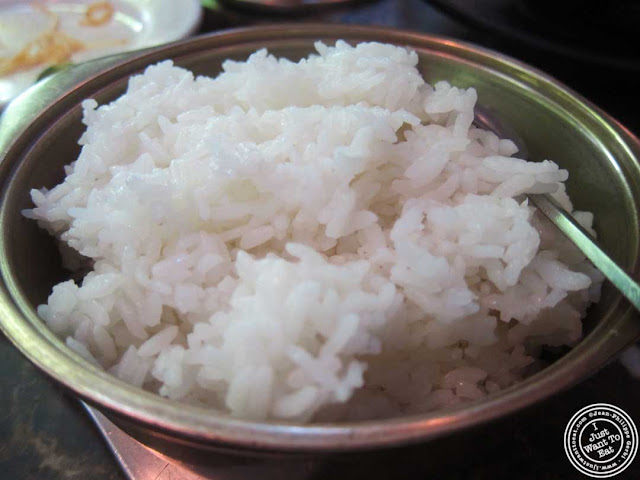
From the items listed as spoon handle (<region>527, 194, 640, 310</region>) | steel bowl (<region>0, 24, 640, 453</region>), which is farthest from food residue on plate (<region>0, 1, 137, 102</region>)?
spoon handle (<region>527, 194, 640, 310</region>)

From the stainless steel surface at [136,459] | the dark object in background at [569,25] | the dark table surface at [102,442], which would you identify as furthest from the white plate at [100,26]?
the stainless steel surface at [136,459]

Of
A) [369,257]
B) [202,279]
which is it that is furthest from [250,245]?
[369,257]

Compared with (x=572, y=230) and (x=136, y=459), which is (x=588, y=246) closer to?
(x=572, y=230)

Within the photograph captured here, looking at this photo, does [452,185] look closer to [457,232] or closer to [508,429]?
[457,232]

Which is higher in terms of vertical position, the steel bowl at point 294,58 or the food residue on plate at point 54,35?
the steel bowl at point 294,58

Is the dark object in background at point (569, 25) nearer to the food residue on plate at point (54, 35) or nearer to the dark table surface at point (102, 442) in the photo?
the dark table surface at point (102, 442)

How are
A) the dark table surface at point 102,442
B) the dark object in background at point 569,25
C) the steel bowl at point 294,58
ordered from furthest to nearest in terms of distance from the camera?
the dark object in background at point 569,25
the dark table surface at point 102,442
the steel bowl at point 294,58
